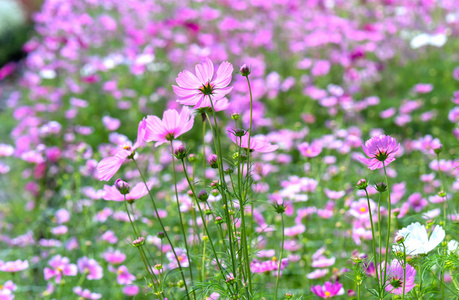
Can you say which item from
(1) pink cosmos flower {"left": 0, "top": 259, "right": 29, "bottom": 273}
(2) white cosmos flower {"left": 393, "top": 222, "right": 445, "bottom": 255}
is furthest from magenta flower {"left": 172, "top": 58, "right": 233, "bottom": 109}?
(1) pink cosmos flower {"left": 0, "top": 259, "right": 29, "bottom": 273}

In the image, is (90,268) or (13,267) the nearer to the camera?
(13,267)

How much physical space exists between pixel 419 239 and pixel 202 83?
0.49 meters

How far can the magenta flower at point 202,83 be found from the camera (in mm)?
→ 844

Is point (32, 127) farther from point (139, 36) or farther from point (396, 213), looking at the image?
point (396, 213)

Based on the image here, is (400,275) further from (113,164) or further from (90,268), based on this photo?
(90,268)

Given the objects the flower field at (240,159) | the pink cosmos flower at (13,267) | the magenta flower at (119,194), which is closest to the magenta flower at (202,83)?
the flower field at (240,159)

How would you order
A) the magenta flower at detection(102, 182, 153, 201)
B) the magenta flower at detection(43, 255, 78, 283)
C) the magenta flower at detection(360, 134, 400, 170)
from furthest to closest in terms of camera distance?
the magenta flower at detection(43, 255, 78, 283)
the magenta flower at detection(102, 182, 153, 201)
the magenta flower at detection(360, 134, 400, 170)

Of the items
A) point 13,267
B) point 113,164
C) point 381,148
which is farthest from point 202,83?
point 13,267

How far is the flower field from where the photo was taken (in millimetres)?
929

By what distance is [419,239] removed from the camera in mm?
949

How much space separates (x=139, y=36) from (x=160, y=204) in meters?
1.97

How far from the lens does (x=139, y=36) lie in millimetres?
3873

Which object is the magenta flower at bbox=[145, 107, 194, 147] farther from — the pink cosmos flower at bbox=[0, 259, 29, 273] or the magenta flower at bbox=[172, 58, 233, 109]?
the pink cosmos flower at bbox=[0, 259, 29, 273]

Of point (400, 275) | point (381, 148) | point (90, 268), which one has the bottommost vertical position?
point (400, 275)
